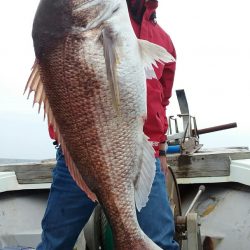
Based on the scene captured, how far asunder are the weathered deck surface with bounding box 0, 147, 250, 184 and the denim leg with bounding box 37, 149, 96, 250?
6.70 ft

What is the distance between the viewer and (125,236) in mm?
2301

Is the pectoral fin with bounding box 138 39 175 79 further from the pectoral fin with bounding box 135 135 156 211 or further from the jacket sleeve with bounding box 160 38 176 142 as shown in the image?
the jacket sleeve with bounding box 160 38 176 142

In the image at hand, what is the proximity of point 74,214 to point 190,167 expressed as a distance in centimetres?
213

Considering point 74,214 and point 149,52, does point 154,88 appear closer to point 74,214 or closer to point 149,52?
point 149,52

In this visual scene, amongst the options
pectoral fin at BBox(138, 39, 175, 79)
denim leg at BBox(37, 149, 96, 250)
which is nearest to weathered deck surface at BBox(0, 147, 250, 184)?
denim leg at BBox(37, 149, 96, 250)

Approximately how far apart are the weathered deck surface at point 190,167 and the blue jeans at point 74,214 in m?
1.83

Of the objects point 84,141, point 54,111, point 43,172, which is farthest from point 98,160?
point 43,172

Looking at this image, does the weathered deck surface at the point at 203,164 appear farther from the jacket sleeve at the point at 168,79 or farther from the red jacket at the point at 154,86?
the red jacket at the point at 154,86

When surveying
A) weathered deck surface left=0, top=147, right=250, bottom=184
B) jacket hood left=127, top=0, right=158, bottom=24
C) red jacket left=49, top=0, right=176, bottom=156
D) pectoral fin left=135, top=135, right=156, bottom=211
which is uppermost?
jacket hood left=127, top=0, right=158, bottom=24

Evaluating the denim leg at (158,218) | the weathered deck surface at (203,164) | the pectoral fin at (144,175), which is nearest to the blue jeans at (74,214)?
the denim leg at (158,218)

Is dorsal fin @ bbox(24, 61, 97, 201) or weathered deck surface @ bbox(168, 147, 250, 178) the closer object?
dorsal fin @ bbox(24, 61, 97, 201)

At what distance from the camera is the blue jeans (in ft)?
9.31

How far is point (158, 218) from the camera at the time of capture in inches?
113

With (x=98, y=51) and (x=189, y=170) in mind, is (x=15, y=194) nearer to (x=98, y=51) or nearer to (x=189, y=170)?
(x=189, y=170)
